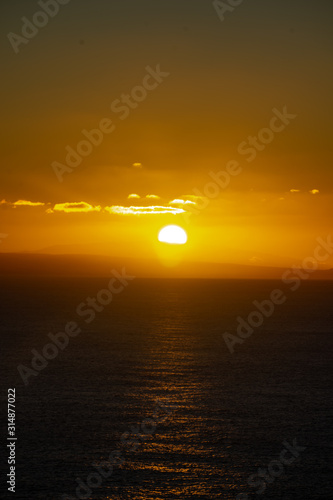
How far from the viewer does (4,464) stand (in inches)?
911

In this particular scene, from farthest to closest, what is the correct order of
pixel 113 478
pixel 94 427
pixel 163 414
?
pixel 163 414, pixel 94 427, pixel 113 478

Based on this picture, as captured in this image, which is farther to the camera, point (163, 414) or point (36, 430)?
point (163, 414)

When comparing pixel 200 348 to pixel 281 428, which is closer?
pixel 281 428

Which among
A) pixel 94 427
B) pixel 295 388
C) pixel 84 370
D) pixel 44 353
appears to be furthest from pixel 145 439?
pixel 44 353

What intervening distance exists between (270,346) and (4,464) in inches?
1754

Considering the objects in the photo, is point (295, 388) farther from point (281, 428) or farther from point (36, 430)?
point (36, 430)

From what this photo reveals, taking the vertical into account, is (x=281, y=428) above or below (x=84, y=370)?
below

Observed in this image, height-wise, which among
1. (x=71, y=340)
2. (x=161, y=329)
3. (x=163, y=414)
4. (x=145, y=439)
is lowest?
(x=145, y=439)

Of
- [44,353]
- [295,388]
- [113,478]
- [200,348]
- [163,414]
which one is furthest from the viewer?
[200,348]

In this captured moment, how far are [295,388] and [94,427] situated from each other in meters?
15.5

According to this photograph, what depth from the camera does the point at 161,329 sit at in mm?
82312

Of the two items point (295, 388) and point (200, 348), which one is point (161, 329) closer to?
point (200, 348)

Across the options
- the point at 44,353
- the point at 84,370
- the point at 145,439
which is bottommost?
the point at 145,439

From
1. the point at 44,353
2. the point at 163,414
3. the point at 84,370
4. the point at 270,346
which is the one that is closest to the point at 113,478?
the point at 163,414
